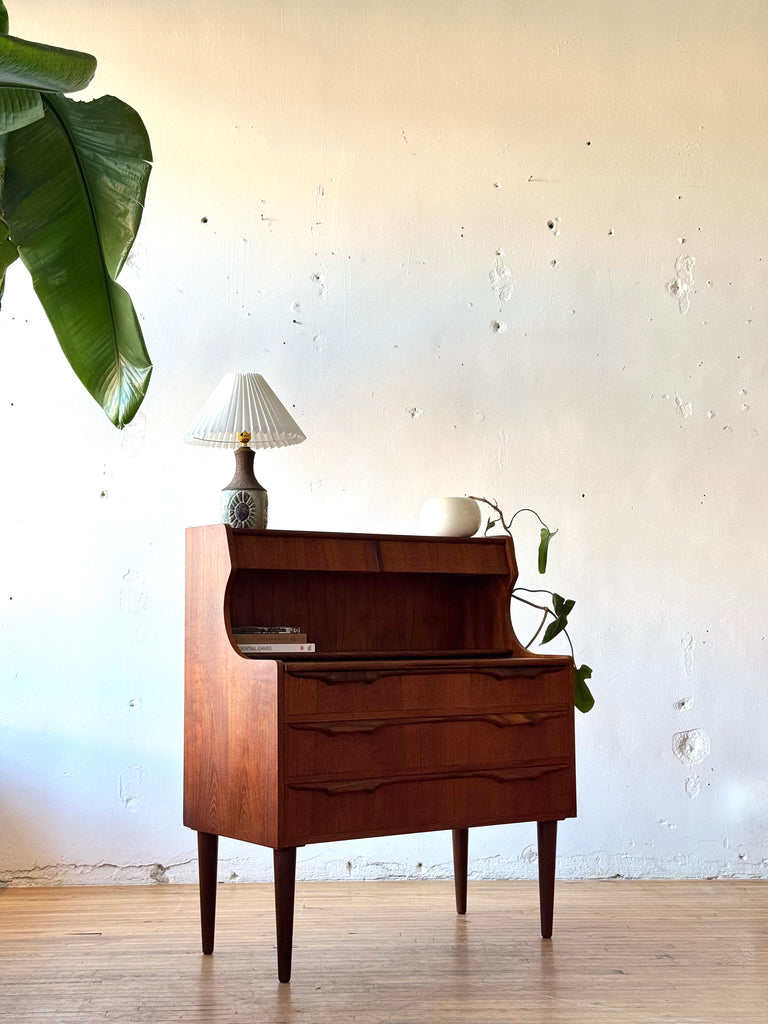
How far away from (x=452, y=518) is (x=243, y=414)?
26.5 inches

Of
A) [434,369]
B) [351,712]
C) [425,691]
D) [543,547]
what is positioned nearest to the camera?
[351,712]

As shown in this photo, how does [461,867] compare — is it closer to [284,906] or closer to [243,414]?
[284,906]

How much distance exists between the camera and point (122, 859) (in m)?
3.49

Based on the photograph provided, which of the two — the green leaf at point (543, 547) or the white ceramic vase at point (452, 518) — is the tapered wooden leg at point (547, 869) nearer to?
the green leaf at point (543, 547)

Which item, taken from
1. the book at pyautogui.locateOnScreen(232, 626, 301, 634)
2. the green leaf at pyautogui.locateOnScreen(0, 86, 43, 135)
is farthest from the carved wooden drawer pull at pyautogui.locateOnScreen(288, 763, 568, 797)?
the green leaf at pyautogui.locateOnScreen(0, 86, 43, 135)

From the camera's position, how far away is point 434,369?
3.78 m

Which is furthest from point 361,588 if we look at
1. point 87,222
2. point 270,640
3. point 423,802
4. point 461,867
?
point 87,222

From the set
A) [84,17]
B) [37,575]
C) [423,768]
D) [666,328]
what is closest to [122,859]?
[37,575]

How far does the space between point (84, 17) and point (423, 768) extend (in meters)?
2.80

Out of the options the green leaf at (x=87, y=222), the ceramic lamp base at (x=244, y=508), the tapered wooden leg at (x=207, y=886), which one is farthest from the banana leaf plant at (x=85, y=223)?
the tapered wooden leg at (x=207, y=886)

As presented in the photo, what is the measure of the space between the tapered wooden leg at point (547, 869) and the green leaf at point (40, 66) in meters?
2.17

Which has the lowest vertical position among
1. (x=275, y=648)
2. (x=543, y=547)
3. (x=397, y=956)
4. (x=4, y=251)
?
(x=397, y=956)

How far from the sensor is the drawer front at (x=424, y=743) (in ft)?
8.43

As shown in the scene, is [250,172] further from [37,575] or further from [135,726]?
[135,726]
